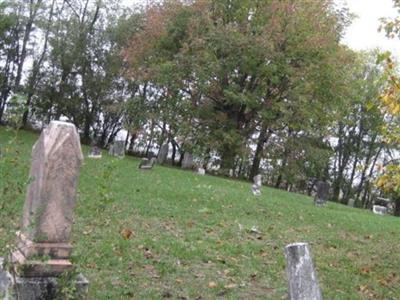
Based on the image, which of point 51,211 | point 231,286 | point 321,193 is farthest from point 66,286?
point 321,193

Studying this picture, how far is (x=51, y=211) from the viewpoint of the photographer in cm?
555

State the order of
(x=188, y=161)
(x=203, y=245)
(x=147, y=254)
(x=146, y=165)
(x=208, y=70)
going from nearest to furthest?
(x=147, y=254), (x=203, y=245), (x=146, y=165), (x=208, y=70), (x=188, y=161)

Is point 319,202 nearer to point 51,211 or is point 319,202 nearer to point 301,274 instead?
point 301,274

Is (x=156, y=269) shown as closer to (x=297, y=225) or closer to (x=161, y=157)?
(x=297, y=225)

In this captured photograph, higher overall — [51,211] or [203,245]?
[51,211]

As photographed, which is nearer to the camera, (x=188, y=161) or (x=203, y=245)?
(x=203, y=245)

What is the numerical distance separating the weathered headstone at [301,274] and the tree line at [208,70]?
2308 centimetres

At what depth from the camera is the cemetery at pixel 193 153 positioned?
5.61 meters

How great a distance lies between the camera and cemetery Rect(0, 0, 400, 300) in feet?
18.4

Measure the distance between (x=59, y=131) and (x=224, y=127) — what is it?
24.9 metres

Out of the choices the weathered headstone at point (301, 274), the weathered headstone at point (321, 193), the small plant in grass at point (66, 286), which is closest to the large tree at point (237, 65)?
the weathered headstone at point (321, 193)

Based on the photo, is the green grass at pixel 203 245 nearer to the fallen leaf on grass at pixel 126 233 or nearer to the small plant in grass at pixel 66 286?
the fallen leaf on grass at pixel 126 233

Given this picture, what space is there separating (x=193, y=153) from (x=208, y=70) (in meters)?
4.47

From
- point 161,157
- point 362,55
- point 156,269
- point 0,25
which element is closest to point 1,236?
point 156,269
